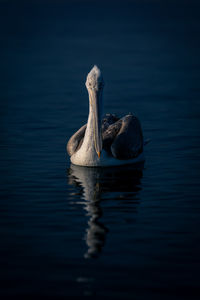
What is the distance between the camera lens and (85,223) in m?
6.97

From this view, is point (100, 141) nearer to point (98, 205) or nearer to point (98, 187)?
point (98, 187)

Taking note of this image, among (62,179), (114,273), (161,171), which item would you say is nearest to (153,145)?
(161,171)

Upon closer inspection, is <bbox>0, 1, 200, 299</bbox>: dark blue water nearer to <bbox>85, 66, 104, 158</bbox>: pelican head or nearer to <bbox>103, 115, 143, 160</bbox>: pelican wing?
<bbox>103, 115, 143, 160</bbox>: pelican wing

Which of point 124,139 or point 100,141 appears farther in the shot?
point 124,139

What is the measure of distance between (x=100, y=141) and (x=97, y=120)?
1.00 feet

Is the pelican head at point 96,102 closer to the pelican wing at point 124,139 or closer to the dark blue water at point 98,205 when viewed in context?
the pelican wing at point 124,139

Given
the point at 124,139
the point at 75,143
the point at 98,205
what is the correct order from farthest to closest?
1. the point at 75,143
2. the point at 124,139
3. the point at 98,205

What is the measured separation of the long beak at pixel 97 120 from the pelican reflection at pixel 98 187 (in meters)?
0.37

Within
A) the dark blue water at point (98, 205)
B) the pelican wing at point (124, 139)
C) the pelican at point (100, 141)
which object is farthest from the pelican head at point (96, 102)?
the dark blue water at point (98, 205)

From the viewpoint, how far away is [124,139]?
921cm

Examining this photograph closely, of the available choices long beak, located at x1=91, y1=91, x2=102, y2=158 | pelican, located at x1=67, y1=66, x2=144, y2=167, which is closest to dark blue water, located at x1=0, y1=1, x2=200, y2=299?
pelican, located at x1=67, y1=66, x2=144, y2=167

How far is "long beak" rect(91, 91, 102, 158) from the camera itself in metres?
9.02

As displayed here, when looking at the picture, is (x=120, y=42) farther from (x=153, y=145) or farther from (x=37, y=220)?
(x=37, y=220)

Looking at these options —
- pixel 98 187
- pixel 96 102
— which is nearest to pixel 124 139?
pixel 96 102
